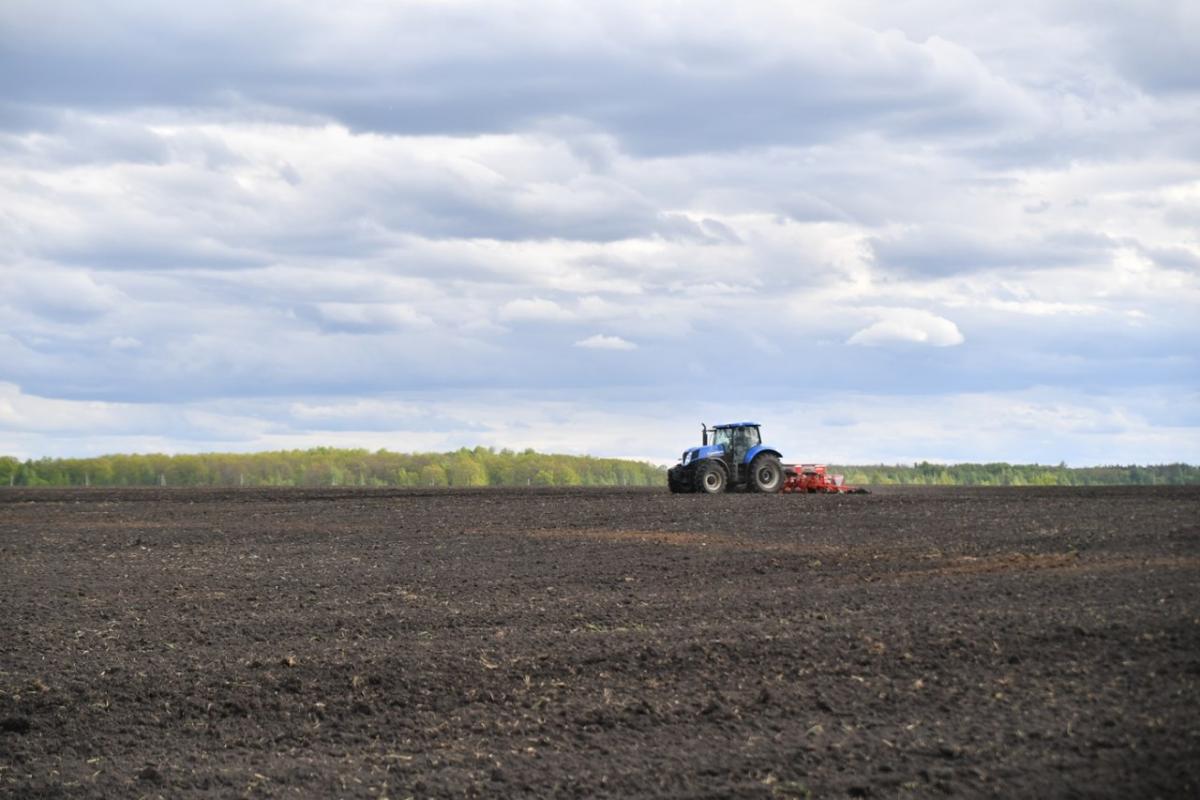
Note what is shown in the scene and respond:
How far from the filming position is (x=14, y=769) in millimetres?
13438

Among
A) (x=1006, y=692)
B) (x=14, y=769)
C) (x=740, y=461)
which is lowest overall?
(x=14, y=769)

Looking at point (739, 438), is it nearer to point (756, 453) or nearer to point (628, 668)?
point (756, 453)

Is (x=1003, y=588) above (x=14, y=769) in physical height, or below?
above

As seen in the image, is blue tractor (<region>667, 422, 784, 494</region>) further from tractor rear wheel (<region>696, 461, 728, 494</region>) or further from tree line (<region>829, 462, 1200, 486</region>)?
tree line (<region>829, 462, 1200, 486</region>)

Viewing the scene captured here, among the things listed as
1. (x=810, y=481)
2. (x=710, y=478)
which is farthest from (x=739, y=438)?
(x=810, y=481)

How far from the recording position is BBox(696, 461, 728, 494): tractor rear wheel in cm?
3628

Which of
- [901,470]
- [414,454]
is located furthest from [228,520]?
[901,470]

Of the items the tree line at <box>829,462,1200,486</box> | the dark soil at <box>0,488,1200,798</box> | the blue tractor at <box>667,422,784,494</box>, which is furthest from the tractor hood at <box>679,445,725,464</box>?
the tree line at <box>829,462,1200,486</box>

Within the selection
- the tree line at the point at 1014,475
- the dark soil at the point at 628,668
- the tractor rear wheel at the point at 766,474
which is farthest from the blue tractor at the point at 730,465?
the tree line at the point at 1014,475

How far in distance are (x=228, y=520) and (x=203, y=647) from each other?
600 inches

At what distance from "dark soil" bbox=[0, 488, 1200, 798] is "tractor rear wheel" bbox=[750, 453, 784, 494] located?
12390 millimetres

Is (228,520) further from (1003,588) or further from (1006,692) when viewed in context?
(1006,692)

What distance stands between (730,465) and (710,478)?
103 cm

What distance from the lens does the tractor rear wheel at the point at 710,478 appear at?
36.3 meters
